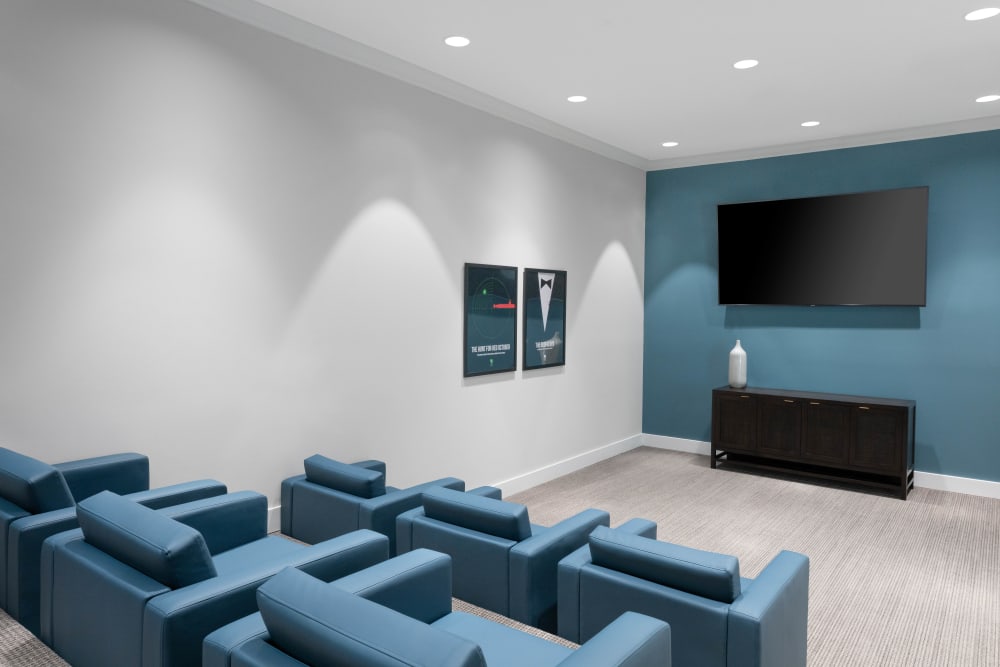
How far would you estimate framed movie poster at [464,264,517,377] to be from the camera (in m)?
4.51

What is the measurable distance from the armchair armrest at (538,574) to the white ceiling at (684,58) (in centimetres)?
237

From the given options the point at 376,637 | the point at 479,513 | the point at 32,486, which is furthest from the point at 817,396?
the point at 32,486

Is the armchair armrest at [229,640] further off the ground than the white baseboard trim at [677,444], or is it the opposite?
the armchair armrest at [229,640]

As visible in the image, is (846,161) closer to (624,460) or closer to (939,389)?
(939,389)

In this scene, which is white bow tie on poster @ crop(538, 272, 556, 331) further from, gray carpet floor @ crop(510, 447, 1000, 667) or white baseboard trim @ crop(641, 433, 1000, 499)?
white baseboard trim @ crop(641, 433, 1000, 499)

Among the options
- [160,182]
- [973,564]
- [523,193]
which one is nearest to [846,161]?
[523,193]

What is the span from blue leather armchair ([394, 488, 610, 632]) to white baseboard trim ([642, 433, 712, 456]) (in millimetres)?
3727

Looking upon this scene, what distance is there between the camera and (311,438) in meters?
3.62

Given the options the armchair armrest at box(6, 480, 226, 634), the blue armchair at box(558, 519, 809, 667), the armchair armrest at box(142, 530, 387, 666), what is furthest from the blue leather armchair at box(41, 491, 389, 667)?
the blue armchair at box(558, 519, 809, 667)

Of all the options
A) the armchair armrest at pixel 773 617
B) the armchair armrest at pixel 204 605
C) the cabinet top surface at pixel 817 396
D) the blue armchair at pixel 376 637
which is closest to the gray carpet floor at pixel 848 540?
the armchair armrest at pixel 773 617

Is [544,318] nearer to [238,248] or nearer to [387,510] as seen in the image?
[387,510]

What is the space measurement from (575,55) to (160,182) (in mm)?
2252

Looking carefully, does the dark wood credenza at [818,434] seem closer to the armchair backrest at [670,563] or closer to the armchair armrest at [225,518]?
the armchair backrest at [670,563]

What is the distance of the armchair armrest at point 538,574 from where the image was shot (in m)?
2.50
